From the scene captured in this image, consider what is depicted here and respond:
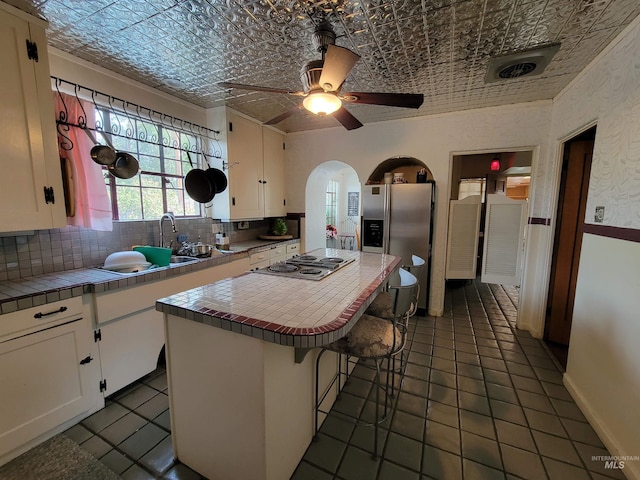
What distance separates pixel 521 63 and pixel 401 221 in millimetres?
1823

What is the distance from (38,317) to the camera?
1459 millimetres

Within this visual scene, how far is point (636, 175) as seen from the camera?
4.68 ft

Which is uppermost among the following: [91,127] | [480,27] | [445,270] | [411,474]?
[480,27]

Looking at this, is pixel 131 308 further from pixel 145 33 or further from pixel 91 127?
pixel 145 33

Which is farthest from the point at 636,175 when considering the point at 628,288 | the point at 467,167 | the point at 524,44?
the point at 467,167

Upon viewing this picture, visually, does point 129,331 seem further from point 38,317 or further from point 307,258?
point 307,258

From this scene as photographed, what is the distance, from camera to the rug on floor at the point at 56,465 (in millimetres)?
1355

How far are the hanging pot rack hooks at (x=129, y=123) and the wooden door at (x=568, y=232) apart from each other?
3539 millimetres

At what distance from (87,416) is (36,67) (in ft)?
7.15

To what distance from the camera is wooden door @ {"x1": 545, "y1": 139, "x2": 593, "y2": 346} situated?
2.44 metres

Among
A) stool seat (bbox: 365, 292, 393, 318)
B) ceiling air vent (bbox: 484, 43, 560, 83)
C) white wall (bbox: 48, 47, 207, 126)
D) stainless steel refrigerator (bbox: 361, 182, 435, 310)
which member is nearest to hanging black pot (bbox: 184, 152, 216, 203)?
white wall (bbox: 48, 47, 207, 126)

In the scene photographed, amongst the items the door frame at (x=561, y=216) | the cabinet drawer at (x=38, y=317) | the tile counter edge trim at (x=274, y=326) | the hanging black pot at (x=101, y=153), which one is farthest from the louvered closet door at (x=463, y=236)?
the cabinet drawer at (x=38, y=317)

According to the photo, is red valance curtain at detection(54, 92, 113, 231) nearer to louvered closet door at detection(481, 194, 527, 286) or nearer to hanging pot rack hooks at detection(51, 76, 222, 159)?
hanging pot rack hooks at detection(51, 76, 222, 159)

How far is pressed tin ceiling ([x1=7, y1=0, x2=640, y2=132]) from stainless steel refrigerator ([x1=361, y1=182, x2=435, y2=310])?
114cm
